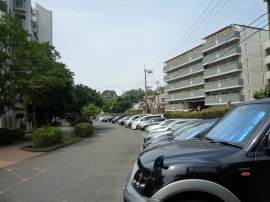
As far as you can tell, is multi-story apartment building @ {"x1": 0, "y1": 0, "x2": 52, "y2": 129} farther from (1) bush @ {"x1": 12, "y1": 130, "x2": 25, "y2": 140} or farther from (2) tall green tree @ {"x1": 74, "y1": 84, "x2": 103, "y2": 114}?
(2) tall green tree @ {"x1": 74, "y1": 84, "x2": 103, "y2": 114}

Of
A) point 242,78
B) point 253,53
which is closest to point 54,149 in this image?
point 242,78

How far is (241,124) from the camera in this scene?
3178 mm

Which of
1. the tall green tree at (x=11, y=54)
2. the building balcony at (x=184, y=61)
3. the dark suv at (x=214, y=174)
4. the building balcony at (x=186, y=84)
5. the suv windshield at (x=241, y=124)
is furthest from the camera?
the building balcony at (x=184, y=61)

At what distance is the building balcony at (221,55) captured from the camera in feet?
117

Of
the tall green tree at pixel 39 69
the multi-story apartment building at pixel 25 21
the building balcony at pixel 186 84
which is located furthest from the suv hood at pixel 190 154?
the building balcony at pixel 186 84

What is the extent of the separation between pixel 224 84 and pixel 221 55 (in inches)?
191

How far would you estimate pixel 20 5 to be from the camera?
35.8 metres

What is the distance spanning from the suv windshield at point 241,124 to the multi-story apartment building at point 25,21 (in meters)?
19.8

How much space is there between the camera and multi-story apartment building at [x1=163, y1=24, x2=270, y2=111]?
3550 cm

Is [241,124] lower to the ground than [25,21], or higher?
lower

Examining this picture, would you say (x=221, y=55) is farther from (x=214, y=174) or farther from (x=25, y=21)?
(x=214, y=174)

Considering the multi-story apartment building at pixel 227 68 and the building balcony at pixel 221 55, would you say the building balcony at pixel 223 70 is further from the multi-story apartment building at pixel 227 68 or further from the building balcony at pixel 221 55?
the building balcony at pixel 221 55

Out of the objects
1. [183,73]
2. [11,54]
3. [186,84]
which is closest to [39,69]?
[11,54]

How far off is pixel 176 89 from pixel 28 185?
167ft
